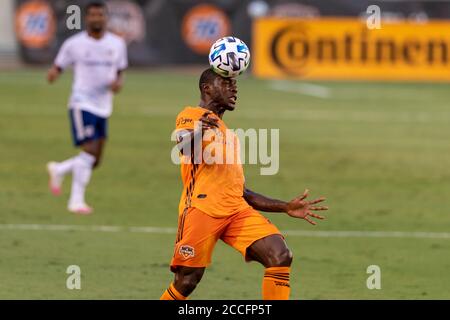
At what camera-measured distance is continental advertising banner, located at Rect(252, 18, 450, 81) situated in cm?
3412

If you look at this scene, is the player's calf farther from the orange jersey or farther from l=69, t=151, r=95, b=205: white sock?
l=69, t=151, r=95, b=205: white sock

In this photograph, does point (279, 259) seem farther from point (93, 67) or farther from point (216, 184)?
point (93, 67)

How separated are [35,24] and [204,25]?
5.17m

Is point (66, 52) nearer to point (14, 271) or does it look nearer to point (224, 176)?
point (14, 271)

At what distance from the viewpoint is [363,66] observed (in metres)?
34.5

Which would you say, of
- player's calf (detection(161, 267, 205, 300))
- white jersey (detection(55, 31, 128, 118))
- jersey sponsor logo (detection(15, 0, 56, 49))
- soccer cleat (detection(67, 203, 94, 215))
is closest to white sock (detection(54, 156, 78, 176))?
soccer cleat (detection(67, 203, 94, 215))

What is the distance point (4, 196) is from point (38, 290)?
224 inches

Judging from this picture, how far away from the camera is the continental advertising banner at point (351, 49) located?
3412 centimetres

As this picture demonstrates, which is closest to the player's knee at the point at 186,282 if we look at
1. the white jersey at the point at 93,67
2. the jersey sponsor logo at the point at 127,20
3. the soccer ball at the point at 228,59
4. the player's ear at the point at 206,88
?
the player's ear at the point at 206,88

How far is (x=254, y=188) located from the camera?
17.9 metres

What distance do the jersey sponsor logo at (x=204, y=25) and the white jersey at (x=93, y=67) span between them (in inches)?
779

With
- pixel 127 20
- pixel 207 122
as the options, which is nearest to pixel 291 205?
pixel 207 122

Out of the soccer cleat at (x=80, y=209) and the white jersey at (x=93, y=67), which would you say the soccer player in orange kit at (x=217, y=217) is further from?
the white jersey at (x=93, y=67)

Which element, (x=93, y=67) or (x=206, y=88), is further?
(x=93, y=67)
